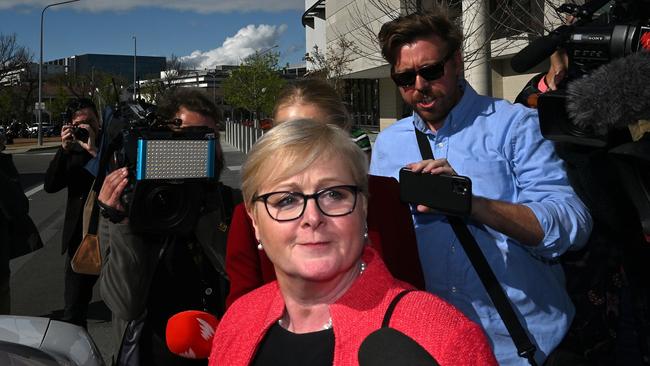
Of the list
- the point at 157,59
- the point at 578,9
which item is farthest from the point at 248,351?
the point at 157,59

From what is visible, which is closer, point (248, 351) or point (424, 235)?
point (248, 351)

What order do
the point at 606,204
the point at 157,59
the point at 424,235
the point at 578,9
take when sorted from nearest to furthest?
the point at 606,204, the point at 578,9, the point at 424,235, the point at 157,59

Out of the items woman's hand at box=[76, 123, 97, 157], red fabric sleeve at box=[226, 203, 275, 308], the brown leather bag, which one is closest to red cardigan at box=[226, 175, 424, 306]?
red fabric sleeve at box=[226, 203, 275, 308]

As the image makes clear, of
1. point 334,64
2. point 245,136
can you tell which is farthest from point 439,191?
point 245,136

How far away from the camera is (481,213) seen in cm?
180

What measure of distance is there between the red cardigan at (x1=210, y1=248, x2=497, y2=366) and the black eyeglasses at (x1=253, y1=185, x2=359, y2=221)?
18cm

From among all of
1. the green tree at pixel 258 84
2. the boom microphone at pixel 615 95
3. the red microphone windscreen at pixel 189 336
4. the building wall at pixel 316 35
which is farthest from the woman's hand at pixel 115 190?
the building wall at pixel 316 35

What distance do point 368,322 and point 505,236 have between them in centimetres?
75

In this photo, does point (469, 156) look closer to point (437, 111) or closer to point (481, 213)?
point (437, 111)

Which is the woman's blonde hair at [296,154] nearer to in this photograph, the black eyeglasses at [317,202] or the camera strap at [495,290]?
the black eyeglasses at [317,202]

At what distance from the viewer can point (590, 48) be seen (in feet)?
6.07

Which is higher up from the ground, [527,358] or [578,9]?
[578,9]

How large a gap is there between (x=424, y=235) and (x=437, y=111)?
1.37ft

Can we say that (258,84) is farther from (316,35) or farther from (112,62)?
(112,62)
